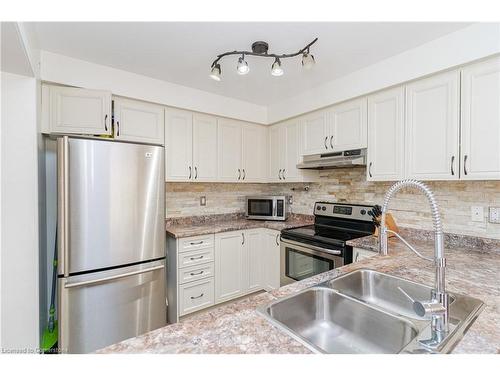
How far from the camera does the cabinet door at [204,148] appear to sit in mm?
2736

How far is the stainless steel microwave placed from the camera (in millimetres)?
3029

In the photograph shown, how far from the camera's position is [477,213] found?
1.79 meters

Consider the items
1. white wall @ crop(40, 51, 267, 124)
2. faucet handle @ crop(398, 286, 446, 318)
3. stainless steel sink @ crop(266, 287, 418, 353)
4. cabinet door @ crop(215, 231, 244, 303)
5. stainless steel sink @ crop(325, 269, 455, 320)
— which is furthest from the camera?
cabinet door @ crop(215, 231, 244, 303)

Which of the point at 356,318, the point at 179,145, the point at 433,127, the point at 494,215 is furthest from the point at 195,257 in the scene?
the point at 494,215

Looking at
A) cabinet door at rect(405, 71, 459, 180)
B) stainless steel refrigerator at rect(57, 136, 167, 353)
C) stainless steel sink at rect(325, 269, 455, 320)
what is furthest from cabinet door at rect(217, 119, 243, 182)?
stainless steel sink at rect(325, 269, 455, 320)

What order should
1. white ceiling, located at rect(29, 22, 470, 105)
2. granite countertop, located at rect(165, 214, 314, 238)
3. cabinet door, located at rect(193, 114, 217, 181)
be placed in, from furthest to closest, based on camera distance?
cabinet door, located at rect(193, 114, 217, 181) < granite countertop, located at rect(165, 214, 314, 238) < white ceiling, located at rect(29, 22, 470, 105)

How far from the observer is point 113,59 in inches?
80.5

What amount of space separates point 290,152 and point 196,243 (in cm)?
154

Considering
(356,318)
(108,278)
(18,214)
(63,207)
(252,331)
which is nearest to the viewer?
(252,331)

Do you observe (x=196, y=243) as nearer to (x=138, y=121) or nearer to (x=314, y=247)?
(x=314, y=247)

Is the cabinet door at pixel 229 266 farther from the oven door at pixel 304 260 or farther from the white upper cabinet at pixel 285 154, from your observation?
the white upper cabinet at pixel 285 154

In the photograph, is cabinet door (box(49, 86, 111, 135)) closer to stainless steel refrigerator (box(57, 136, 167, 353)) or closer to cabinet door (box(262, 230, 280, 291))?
stainless steel refrigerator (box(57, 136, 167, 353))

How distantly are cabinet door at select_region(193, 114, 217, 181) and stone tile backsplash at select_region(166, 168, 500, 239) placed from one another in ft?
1.04
